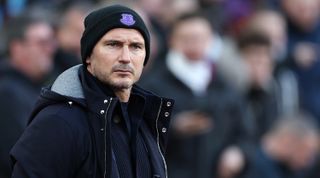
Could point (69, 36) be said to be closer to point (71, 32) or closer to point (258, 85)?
point (71, 32)

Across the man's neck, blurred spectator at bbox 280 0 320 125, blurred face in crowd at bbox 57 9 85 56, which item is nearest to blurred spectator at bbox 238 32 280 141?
blurred spectator at bbox 280 0 320 125

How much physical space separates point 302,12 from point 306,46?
405 millimetres

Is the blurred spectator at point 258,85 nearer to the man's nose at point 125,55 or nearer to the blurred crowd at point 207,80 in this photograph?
the blurred crowd at point 207,80

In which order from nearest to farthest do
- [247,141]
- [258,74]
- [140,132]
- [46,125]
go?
[46,125], [140,132], [247,141], [258,74]

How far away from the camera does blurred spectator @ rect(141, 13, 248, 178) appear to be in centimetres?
948

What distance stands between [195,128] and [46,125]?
4.11 m

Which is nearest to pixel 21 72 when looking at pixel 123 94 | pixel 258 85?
pixel 258 85

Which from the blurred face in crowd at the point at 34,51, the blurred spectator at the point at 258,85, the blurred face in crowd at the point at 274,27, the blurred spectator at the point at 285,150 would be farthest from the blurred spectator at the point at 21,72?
the blurred face in crowd at the point at 274,27

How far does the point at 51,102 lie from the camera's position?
5645mm

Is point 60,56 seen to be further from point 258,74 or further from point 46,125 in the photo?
point 46,125

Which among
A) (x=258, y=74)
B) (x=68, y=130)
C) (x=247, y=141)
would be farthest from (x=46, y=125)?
(x=258, y=74)

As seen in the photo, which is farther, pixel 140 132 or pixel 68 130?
pixel 140 132

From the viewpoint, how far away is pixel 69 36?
10.2 meters

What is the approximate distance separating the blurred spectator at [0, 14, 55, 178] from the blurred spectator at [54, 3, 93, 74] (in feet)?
1.01
